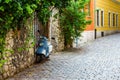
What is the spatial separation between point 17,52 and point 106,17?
2189cm

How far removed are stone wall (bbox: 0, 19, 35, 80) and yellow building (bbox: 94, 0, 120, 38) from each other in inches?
636

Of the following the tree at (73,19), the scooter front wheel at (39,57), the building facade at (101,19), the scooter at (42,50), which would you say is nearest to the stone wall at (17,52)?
the scooter at (42,50)

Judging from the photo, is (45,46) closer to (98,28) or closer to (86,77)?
(86,77)

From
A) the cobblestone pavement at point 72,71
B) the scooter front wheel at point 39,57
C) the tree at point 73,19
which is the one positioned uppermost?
the tree at point 73,19

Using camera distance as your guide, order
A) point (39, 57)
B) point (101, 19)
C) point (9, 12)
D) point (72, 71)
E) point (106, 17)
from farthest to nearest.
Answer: point (106, 17), point (101, 19), point (39, 57), point (72, 71), point (9, 12)

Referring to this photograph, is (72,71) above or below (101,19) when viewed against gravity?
below

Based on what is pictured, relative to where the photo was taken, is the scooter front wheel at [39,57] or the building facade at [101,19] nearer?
the scooter front wheel at [39,57]

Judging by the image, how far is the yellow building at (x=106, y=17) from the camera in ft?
90.2

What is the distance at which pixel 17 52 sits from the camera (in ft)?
31.9

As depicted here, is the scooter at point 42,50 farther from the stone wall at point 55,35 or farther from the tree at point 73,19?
the tree at point 73,19

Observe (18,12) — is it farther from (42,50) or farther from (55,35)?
(55,35)

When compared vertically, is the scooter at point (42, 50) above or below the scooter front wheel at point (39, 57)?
above

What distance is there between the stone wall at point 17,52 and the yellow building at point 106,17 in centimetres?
1614

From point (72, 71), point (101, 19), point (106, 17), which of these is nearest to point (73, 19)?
point (72, 71)
